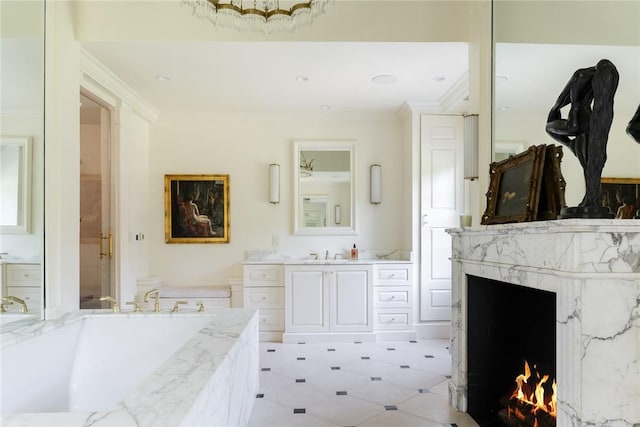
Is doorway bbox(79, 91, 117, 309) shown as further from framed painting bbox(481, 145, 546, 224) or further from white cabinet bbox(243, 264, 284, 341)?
framed painting bbox(481, 145, 546, 224)

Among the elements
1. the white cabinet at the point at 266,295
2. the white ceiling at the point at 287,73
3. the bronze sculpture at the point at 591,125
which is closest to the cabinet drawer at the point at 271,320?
the white cabinet at the point at 266,295

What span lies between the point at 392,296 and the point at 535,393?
233cm

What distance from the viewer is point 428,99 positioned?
4.21 metres

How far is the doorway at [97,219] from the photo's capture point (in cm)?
405

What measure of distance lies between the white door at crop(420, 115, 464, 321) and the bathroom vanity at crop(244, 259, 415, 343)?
24cm

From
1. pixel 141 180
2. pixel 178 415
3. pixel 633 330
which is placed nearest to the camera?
pixel 178 415

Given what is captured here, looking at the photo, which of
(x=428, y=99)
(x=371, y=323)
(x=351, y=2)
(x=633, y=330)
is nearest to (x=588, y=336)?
(x=633, y=330)

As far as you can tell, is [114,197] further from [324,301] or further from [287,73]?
[324,301]

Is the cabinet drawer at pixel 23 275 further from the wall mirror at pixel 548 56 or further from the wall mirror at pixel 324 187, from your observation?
the wall mirror at pixel 548 56

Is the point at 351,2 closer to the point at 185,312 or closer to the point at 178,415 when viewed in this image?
the point at 185,312

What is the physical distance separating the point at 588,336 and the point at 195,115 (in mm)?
4499

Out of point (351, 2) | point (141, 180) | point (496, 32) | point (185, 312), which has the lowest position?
point (185, 312)

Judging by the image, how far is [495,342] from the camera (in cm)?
243

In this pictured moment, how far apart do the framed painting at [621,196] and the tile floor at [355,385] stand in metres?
1.51
